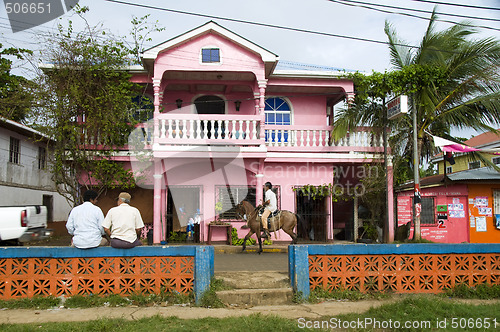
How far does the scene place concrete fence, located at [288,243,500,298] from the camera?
21.9 ft

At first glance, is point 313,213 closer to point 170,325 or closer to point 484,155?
point 484,155

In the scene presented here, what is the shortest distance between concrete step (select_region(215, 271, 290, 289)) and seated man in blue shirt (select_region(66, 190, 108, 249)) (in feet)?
6.77

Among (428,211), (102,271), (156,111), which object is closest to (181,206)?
(156,111)

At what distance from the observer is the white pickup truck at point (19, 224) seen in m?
9.82

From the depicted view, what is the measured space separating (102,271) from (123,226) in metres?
0.73

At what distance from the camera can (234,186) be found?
50.8 ft

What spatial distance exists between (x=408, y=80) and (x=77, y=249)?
11.6m

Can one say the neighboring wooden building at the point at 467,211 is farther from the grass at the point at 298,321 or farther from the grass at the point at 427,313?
the grass at the point at 298,321

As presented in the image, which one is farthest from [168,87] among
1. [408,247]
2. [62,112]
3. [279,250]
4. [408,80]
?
[408,247]

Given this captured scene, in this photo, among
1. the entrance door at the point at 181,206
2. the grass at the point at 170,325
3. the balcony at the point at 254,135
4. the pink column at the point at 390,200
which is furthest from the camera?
A: the entrance door at the point at 181,206

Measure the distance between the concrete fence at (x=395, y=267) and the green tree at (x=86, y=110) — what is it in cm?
904

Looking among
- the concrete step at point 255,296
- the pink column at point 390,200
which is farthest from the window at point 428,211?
the concrete step at point 255,296

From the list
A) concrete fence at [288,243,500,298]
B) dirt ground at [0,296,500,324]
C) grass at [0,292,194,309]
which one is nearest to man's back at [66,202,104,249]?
grass at [0,292,194,309]

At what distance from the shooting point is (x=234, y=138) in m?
14.3
